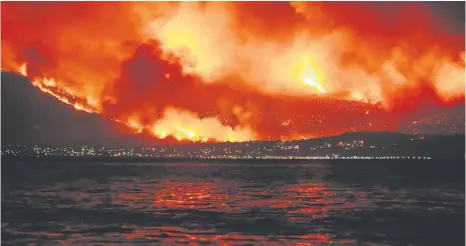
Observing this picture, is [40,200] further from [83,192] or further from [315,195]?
[315,195]

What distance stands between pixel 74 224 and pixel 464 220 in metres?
33.4

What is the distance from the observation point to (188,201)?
292 ft

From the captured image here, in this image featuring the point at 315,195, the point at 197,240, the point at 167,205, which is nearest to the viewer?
the point at 197,240

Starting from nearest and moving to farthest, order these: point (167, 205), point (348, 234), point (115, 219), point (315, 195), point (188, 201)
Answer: point (348, 234), point (115, 219), point (167, 205), point (188, 201), point (315, 195)

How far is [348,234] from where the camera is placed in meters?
56.2

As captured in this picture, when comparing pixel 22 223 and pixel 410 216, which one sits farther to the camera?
pixel 410 216

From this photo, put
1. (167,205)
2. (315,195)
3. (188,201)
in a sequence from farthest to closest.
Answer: (315,195) < (188,201) < (167,205)

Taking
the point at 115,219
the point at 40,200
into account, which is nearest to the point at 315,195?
the point at 40,200

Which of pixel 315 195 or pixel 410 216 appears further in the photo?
pixel 315 195

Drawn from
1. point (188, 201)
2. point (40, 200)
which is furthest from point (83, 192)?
point (188, 201)

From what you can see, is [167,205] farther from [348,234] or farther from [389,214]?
[348,234]

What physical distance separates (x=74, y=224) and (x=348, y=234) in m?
21.7

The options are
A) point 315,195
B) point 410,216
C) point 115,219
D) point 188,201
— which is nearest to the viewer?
point 115,219

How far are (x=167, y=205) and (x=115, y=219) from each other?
52.7ft
